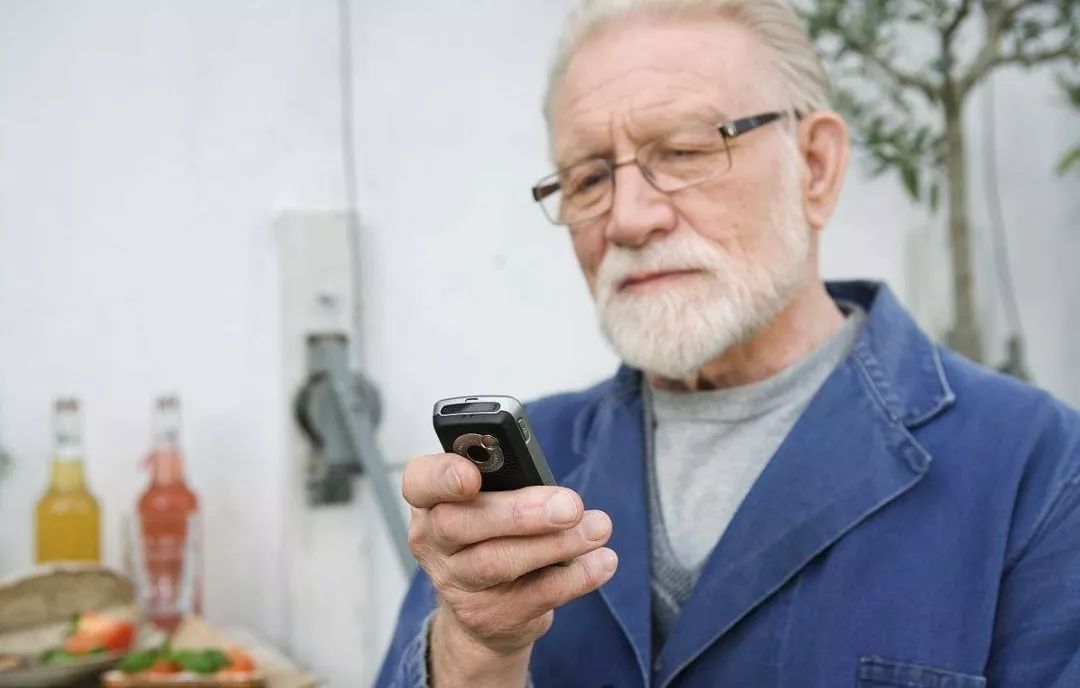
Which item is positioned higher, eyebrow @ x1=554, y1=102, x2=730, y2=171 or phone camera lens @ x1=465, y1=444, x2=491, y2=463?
eyebrow @ x1=554, y1=102, x2=730, y2=171

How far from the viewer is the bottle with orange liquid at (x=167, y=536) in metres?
1.33

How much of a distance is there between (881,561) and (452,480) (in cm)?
42

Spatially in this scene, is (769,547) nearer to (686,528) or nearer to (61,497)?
(686,528)

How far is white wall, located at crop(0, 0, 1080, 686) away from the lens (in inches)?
57.2

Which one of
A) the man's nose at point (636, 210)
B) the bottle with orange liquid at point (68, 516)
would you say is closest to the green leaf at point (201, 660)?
the bottle with orange liquid at point (68, 516)

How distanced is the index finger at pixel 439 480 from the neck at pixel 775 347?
0.42 meters

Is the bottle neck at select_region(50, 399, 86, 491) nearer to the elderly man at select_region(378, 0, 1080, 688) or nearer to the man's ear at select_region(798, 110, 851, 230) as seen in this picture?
the elderly man at select_region(378, 0, 1080, 688)

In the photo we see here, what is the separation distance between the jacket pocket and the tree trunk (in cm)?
124

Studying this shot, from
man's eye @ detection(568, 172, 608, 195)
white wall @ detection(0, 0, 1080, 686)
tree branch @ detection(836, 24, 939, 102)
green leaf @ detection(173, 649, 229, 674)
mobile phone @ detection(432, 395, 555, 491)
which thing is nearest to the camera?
mobile phone @ detection(432, 395, 555, 491)

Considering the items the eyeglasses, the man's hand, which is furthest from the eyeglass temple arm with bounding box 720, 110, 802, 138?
the man's hand

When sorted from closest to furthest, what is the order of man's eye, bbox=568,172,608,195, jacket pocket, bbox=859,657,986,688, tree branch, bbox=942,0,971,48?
jacket pocket, bbox=859,657,986,688
man's eye, bbox=568,172,608,195
tree branch, bbox=942,0,971,48

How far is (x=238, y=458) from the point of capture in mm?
1562

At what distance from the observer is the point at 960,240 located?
6.04 ft

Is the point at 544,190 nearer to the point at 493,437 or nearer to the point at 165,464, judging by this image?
the point at 493,437
